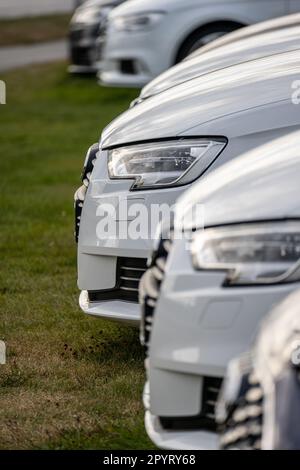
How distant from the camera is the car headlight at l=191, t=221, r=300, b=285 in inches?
129

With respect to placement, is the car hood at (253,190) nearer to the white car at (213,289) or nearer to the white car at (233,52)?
the white car at (213,289)

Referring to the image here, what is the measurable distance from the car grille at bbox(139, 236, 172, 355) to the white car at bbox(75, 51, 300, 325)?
957mm

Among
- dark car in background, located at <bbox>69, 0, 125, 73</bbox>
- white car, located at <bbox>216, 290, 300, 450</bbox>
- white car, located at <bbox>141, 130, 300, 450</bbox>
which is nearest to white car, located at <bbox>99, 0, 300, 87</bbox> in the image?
dark car in background, located at <bbox>69, 0, 125, 73</bbox>

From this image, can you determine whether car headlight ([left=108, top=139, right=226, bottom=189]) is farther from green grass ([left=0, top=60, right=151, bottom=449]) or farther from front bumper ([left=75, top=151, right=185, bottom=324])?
green grass ([left=0, top=60, right=151, bottom=449])

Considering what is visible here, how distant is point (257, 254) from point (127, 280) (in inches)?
64.0

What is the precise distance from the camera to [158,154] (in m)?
4.91

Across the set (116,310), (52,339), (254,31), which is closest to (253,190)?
(116,310)

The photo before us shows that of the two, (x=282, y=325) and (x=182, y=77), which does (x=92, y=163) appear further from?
(x=282, y=325)

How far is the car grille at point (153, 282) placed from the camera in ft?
12.0

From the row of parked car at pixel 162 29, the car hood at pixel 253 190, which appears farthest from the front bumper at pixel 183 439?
the row of parked car at pixel 162 29

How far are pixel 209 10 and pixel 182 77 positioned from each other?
16.0ft

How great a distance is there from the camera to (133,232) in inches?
188

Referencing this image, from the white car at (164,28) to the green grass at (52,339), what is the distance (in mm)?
920

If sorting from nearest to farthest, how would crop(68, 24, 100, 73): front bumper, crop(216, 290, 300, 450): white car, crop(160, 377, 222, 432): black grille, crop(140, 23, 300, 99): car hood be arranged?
crop(216, 290, 300, 450): white car → crop(160, 377, 222, 432): black grille → crop(140, 23, 300, 99): car hood → crop(68, 24, 100, 73): front bumper
